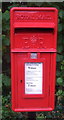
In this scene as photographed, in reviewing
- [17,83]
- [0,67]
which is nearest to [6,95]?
[0,67]

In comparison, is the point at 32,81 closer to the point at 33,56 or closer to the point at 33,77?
the point at 33,77

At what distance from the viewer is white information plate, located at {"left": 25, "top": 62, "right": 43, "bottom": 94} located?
2.66 metres

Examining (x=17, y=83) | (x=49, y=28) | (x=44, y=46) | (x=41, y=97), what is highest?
(x=49, y=28)

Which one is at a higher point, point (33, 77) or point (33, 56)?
point (33, 56)

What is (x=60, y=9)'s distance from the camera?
3.42 meters

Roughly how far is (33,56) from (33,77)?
0.84ft

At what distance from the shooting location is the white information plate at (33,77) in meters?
2.66

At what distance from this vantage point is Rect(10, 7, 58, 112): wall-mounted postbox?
8.44 feet

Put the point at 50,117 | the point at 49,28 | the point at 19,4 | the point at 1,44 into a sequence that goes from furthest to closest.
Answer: the point at 50,117
the point at 19,4
the point at 1,44
the point at 49,28

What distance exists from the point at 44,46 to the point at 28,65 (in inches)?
11.0

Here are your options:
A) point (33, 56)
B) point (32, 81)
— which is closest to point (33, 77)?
point (32, 81)

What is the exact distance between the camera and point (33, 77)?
8.89ft

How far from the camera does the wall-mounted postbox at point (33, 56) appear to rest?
2572 mm

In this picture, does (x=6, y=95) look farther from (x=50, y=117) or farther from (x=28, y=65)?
(x=28, y=65)
